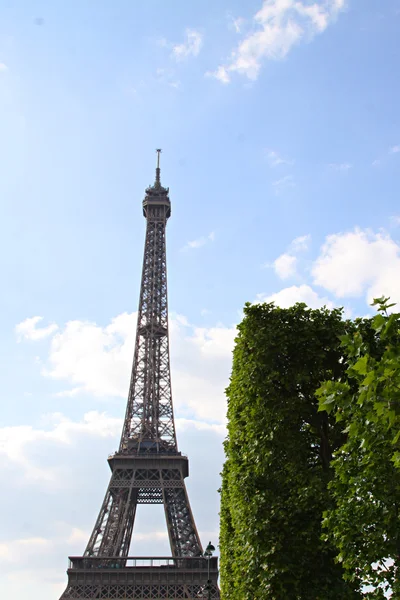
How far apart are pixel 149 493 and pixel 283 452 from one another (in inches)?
2280

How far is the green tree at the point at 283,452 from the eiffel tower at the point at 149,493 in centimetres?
3881

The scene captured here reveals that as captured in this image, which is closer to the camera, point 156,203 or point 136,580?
point 136,580

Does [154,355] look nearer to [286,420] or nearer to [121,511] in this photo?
[121,511]

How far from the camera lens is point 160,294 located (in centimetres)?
8700

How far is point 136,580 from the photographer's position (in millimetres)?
66500

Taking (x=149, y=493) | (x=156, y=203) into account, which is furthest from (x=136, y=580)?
(x=156, y=203)

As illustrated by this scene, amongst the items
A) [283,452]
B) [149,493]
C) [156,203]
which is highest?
A: [156,203]

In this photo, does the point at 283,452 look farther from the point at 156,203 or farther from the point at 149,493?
the point at 156,203

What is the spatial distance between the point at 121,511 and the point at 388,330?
66639 mm

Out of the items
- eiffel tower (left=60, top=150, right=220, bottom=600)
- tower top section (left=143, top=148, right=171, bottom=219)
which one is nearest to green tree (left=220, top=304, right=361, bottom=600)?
eiffel tower (left=60, top=150, right=220, bottom=600)

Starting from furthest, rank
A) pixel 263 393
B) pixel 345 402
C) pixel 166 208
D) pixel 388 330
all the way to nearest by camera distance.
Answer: pixel 166 208 → pixel 263 393 → pixel 345 402 → pixel 388 330

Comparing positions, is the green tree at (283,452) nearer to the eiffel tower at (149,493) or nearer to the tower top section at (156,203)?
the eiffel tower at (149,493)

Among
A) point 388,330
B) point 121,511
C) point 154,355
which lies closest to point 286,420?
point 388,330

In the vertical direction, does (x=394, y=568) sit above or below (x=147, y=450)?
below
